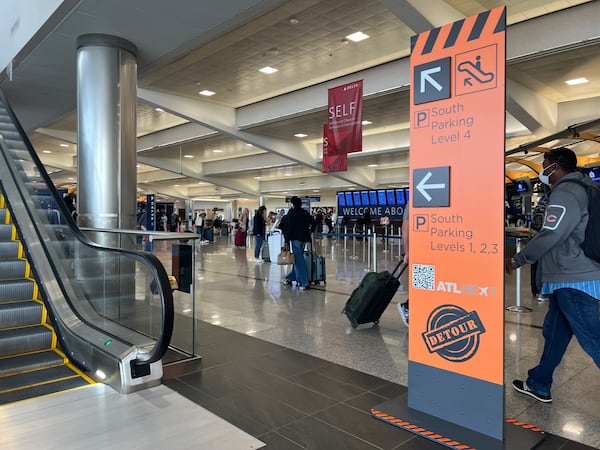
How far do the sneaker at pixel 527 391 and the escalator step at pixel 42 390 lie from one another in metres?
3.58

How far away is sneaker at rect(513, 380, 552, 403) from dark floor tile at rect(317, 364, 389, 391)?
102 centimetres

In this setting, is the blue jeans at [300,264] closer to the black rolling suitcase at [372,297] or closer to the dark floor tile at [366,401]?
the black rolling suitcase at [372,297]

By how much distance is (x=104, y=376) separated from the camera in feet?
12.4

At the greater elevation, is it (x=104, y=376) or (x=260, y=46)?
(x=260, y=46)

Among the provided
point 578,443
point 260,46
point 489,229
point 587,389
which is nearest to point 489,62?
point 489,229

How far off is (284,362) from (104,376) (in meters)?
1.61

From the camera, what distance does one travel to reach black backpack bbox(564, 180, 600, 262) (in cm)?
301

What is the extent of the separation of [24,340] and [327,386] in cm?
296

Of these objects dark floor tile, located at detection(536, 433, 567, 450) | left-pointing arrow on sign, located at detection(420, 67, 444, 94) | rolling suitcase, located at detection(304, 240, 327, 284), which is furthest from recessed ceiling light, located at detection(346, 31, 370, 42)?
dark floor tile, located at detection(536, 433, 567, 450)

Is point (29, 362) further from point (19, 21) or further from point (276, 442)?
point (19, 21)

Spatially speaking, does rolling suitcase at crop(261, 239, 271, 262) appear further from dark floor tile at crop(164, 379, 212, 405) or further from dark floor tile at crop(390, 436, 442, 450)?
dark floor tile at crop(390, 436, 442, 450)

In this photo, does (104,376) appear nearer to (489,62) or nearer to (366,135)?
(489,62)

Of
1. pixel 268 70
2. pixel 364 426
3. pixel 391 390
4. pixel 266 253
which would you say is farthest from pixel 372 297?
pixel 266 253

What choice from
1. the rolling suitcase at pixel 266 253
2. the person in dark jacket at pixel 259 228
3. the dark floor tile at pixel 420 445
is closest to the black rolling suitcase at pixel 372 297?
the dark floor tile at pixel 420 445
